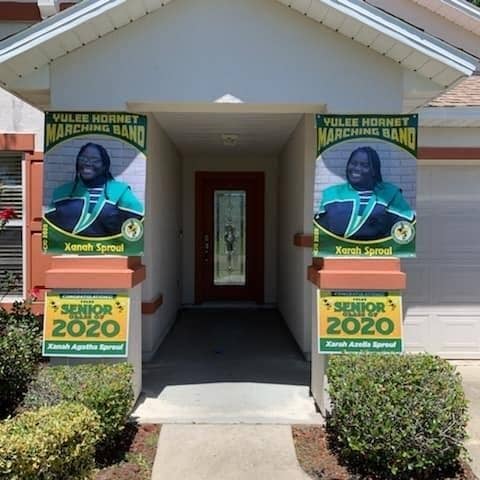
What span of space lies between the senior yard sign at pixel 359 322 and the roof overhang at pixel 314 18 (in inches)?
81.5

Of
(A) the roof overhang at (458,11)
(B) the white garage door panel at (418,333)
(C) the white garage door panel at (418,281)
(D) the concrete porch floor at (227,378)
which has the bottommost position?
(D) the concrete porch floor at (227,378)

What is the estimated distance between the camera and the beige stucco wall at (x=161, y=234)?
22.5 ft

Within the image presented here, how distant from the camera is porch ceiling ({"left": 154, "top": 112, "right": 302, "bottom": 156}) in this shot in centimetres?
683

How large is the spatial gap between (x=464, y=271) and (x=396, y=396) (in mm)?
3730

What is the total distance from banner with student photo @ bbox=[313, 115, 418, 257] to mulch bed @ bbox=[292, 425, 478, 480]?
1.56 meters

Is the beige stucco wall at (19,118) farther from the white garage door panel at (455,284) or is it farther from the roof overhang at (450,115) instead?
the white garage door panel at (455,284)

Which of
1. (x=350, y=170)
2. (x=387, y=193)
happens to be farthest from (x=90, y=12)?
(x=387, y=193)

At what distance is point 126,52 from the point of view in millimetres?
5070

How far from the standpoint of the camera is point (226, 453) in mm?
4492

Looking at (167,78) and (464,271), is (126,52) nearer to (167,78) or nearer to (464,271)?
(167,78)

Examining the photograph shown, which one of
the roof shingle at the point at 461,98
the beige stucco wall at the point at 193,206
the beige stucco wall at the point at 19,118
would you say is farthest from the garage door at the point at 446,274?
the beige stucco wall at the point at 19,118

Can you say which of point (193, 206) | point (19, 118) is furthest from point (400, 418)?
point (193, 206)

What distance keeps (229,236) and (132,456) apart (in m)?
7.16

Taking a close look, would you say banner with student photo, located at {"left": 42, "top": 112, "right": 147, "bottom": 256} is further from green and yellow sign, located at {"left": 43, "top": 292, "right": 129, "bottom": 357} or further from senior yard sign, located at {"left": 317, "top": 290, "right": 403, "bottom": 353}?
senior yard sign, located at {"left": 317, "top": 290, "right": 403, "bottom": 353}
